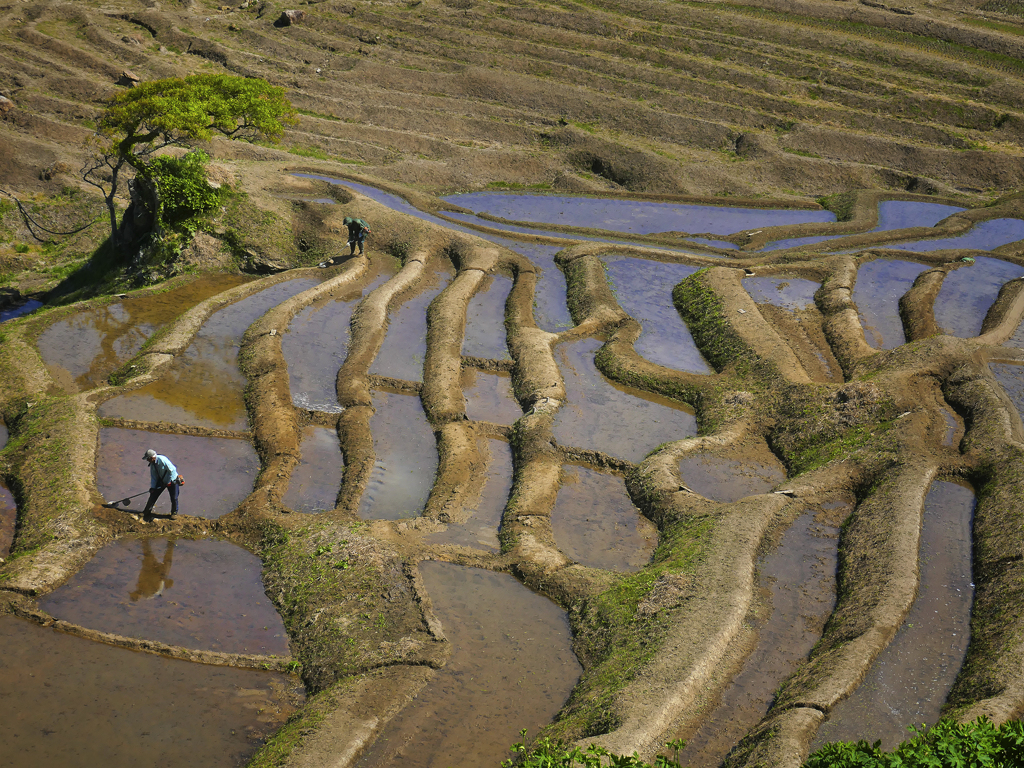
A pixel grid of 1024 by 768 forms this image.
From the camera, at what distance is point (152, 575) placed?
1537 cm

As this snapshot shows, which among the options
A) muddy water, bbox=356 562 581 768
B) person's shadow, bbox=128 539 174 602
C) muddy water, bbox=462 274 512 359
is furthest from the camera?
muddy water, bbox=462 274 512 359

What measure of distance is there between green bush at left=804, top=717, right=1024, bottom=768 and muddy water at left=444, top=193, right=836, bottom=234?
3397 cm

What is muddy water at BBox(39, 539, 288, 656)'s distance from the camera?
13.9 m

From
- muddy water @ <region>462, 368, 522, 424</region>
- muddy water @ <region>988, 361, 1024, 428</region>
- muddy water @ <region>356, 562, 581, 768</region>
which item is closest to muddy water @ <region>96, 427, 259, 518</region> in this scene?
Answer: muddy water @ <region>356, 562, 581, 768</region>

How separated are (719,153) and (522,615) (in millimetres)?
43983

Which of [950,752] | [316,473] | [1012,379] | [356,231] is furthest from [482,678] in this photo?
[356,231]

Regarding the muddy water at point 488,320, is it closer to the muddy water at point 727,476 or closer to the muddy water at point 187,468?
the muddy water at point 727,476

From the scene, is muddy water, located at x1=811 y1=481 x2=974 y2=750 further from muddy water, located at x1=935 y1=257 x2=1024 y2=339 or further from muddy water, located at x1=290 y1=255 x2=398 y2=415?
muddy water, located at x1=290 y1=255 x2=398 y2=415

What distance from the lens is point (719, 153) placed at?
51.5 metres

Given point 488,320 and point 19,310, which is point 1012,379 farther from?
point 19,310

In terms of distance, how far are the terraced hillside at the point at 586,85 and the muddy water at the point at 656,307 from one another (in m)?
15.2

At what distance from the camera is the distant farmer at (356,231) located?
31.5 m

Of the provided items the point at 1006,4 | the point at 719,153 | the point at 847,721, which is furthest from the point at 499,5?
the point at 847,721

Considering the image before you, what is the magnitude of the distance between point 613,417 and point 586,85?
41.6 meters
